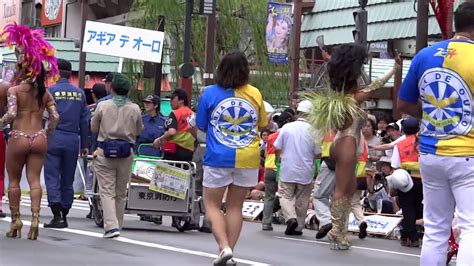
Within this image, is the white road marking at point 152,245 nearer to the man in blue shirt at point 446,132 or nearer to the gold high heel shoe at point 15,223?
the gold high heel shoe at point 15,223

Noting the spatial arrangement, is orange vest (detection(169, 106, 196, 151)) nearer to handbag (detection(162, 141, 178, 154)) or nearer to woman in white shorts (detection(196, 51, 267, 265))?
handbag (detection(162, 141, 178, 154))

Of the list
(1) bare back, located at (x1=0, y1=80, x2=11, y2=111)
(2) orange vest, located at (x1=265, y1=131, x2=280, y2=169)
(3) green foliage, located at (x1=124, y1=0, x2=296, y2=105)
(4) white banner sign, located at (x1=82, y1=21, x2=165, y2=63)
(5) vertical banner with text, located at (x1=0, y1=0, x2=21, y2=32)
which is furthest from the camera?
(5) vertical banner with text, located at (x1=0, y1=0, x2=21, y2=32)

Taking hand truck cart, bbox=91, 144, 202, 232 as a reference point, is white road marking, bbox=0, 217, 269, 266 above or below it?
below

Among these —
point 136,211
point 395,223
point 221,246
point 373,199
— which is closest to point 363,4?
point 373,199

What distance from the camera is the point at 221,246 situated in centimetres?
973

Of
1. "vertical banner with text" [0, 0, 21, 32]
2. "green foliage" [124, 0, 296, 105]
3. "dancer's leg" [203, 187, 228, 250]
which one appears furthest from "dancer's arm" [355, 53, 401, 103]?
"vertical banner with text" [0, 0, 21, 32]

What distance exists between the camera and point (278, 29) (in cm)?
2844

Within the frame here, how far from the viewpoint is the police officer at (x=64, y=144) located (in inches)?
546

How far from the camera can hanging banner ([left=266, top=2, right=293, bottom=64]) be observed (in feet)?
92.6

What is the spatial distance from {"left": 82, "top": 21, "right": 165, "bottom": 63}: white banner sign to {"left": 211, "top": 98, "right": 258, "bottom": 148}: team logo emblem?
1383 centimetres

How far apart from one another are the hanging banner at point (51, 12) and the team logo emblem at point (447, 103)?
46162 millimetres

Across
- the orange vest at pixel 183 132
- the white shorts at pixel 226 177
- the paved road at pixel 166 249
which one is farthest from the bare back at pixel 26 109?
the orange vest at pixel 183 132

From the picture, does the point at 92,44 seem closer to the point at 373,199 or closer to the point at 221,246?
the point at 373,199

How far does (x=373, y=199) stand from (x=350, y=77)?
6.02 meters
